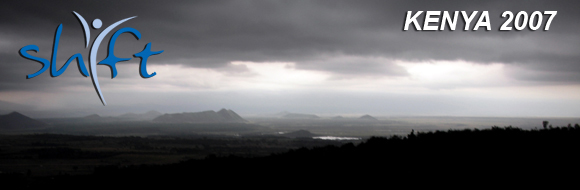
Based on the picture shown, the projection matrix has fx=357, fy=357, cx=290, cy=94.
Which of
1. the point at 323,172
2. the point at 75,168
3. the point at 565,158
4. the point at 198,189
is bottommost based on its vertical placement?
the point at 75,168

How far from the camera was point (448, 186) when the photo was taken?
14867 mm

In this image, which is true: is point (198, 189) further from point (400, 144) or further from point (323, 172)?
point (400, 144)

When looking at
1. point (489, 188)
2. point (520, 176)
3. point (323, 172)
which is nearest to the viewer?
point (489, 188)

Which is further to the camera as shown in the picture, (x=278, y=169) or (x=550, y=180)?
(x=278, y=169)

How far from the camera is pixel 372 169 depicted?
18.7 metres

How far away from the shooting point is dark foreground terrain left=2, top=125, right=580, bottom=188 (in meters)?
16.1

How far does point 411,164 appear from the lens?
18.4 m

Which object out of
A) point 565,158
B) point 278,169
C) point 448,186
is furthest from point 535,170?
point 278,169

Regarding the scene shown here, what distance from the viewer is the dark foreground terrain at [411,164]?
52.8 feet

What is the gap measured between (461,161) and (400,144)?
7088 millimetres

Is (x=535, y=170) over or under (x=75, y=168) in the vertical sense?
over

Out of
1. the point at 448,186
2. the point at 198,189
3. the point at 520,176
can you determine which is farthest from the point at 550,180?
the point at 198,189

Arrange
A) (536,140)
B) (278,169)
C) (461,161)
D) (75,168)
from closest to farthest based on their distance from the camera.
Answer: (461,161) < (536,140) < (278,169) < (75,168)

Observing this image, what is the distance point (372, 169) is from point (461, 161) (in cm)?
440
